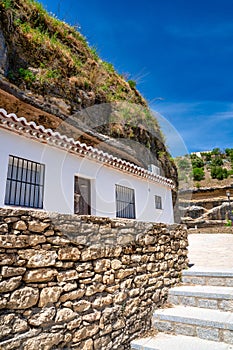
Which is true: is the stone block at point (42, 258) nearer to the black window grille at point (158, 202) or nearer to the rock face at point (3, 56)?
the rock face at point (3, 56)

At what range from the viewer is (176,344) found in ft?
10.7

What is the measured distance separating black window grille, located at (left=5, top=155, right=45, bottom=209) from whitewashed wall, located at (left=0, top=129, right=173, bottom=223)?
0.13m

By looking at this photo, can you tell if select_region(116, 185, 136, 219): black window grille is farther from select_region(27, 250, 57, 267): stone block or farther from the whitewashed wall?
select_region(27, 250, 57, 267): stone block

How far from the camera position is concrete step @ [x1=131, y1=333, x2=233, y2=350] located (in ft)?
10.3

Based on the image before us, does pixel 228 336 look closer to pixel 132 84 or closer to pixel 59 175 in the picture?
pixel 59 175

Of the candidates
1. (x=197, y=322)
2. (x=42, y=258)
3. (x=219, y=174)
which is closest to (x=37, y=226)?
(x=42, y=258)

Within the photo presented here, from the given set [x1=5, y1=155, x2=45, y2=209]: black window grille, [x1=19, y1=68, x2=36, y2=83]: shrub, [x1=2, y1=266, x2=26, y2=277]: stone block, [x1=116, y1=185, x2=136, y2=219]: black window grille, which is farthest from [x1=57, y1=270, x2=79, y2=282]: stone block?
[x1=19, y1=68, x2=36, y2=83]: shrub

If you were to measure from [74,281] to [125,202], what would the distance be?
18.4 ft

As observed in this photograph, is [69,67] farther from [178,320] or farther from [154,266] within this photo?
[178,320]

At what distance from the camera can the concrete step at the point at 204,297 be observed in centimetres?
377

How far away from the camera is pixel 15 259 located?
7.19ft

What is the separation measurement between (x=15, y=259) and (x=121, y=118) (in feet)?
37.1

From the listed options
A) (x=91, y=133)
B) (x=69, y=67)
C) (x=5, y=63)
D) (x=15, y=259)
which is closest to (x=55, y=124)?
(x=91, y=133)

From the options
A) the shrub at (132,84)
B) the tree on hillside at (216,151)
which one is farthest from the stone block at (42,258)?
the tree on hillside at (216,151)
